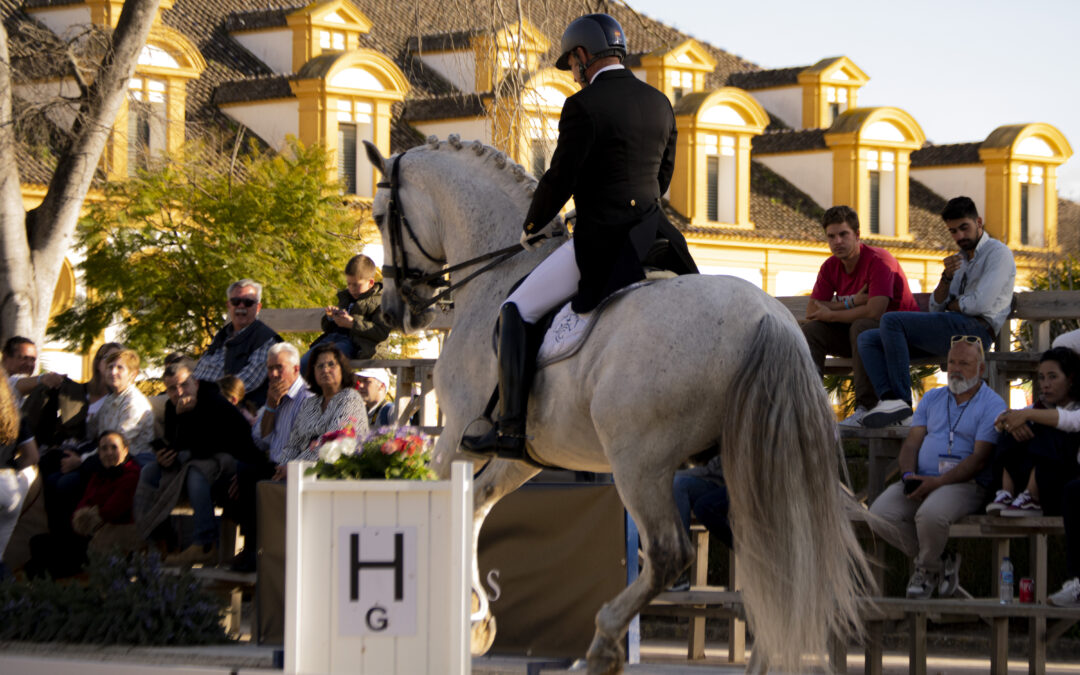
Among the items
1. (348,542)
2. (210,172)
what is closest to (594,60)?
(348,542)

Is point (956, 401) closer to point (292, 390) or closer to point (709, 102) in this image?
point (292, 390)

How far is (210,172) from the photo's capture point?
2483 cm

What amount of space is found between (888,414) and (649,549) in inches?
145

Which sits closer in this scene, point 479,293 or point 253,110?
point 479,293

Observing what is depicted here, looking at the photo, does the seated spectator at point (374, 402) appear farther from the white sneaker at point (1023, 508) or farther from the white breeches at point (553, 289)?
the white sneaker at point (1023, 508)

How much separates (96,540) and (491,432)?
4530 mm

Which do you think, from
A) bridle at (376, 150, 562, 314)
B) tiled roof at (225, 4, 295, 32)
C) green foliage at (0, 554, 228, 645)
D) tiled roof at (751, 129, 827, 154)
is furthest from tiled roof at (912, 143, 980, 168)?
green foliage at (0, 554, 228, 645)

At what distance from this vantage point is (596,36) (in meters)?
7.38

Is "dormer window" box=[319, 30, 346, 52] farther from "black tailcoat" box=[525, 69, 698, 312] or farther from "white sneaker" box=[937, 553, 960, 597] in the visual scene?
"black tailcoat" box=[525, 69, 698, 312]

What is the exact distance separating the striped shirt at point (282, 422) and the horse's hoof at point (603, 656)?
14.0 ft

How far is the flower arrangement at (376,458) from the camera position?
6.97 m

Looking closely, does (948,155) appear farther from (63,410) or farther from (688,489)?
(688,489)

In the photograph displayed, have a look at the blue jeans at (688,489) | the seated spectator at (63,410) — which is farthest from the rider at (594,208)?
the seated spectator at (63,410)

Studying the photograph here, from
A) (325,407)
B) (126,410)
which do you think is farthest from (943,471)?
(126,410)
